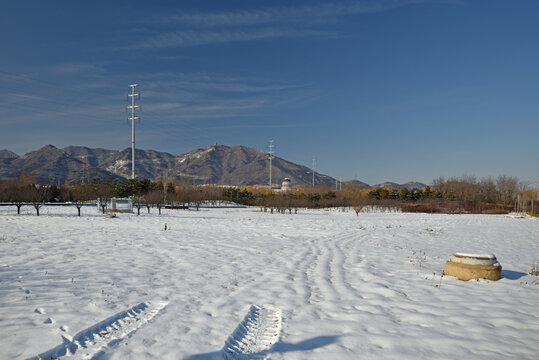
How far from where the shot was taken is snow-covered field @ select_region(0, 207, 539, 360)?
453 cm

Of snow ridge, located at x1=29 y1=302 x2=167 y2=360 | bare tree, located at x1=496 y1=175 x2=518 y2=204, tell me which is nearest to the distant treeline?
bare tree, located at x1=496 y1=175 x2=518 y2=204

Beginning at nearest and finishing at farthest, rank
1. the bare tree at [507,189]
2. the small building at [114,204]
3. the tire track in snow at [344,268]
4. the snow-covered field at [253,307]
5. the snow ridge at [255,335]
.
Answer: the snow ridge at [255,335]
the snow-covered field at [253,307]
the tire track in snow at [344,268]
the small building at [114,204]
the bare tree at [507,189]

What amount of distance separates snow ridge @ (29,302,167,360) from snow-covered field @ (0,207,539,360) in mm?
20

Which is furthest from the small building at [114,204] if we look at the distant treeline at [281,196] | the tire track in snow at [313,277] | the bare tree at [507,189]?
the bare tree at [507,189]

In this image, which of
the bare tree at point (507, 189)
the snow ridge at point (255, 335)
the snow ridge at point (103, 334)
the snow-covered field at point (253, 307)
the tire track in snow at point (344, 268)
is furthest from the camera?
the bare tree at point (507, 189)

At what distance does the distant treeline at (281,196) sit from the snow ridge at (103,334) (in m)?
26.0

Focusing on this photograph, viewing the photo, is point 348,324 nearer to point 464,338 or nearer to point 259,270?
point 464,338

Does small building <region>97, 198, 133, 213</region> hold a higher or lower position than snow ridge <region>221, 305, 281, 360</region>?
higher

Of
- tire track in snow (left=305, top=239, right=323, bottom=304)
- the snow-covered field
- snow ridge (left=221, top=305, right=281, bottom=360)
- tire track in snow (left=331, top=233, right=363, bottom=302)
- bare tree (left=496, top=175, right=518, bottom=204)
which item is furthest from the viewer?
bare tree (left=496, top=175, right=518, bottom=204)

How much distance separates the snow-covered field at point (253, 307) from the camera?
14.9ft

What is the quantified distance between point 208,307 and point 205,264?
383 cm

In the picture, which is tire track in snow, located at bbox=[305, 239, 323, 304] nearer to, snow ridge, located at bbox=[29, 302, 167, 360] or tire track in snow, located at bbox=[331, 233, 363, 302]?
tire track in snow, located at bbox=[331, 233, 363, 302]

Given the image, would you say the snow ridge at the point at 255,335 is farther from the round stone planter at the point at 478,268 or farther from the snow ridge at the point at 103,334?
Result: the round stone planter at the point at 478,268

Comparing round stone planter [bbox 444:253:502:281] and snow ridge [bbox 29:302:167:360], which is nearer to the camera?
snow ridge [bbox 29:302:167:360]
